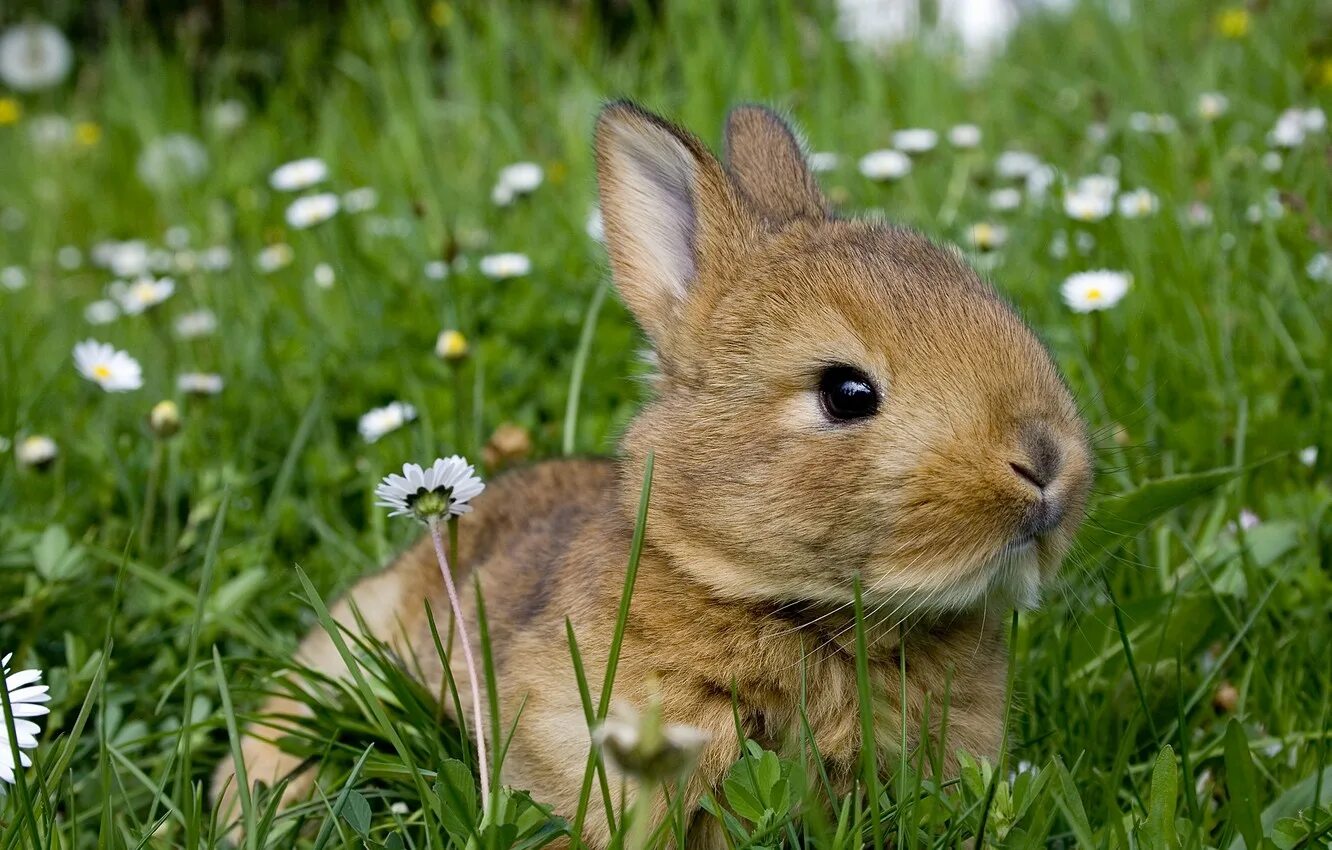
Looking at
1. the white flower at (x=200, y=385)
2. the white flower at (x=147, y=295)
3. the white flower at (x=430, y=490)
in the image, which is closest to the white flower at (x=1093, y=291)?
the white flower at (x=430, y=490)

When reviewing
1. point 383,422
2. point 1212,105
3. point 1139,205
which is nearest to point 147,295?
point 383,422

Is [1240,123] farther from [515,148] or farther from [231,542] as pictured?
[231,542]

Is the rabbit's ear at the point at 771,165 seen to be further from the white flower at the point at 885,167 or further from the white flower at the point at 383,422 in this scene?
the white flower at the point at 885,167

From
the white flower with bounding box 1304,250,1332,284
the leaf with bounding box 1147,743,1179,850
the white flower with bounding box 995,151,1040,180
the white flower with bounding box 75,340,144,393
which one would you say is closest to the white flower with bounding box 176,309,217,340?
the white flower with bounding box 75,340,144,393

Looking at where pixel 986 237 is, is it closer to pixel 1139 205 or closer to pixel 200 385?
pixel 1139 205

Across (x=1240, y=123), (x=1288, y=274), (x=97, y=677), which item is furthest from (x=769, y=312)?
(x=1240, y=123)

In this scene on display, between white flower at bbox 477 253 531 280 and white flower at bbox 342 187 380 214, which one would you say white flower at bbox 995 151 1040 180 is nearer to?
white flower at bbox 477 253 531 280
